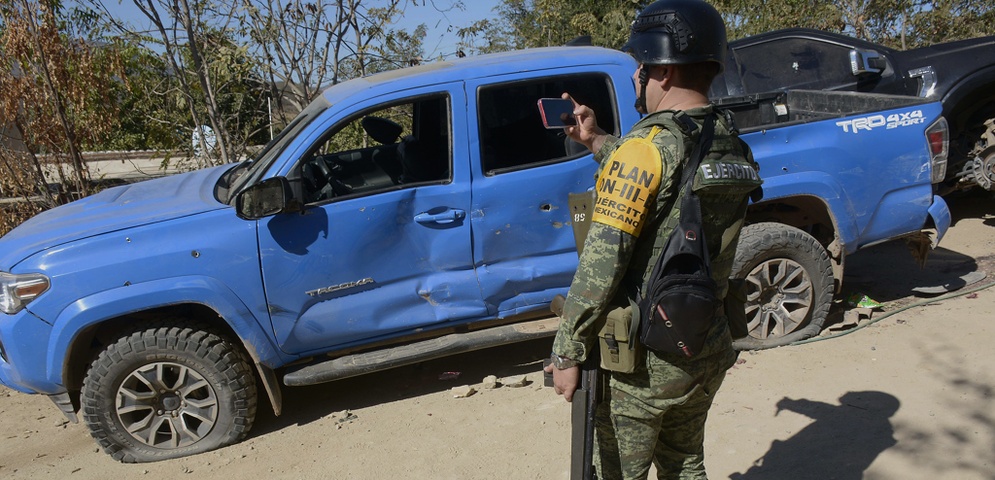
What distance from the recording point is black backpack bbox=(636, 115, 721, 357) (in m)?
2.11

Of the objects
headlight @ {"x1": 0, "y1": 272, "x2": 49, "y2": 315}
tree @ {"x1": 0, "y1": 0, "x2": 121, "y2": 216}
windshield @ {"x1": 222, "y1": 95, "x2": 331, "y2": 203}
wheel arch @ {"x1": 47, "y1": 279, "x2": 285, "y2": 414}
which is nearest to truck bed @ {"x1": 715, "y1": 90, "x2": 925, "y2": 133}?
windshield @ {"x1": 222, "y1": 95, "x2": 331, "y2": 203}

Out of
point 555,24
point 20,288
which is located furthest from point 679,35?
point 555,24

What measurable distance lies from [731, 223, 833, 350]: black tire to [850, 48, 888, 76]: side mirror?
2.77 meters

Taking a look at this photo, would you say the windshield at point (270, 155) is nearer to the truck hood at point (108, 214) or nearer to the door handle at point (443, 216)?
the truck hood at point (108, 214)

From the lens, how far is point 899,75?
7.00 metres

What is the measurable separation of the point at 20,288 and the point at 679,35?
3.44 meters

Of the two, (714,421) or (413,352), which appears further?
(413,352)

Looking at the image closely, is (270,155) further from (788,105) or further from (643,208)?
(788,105)

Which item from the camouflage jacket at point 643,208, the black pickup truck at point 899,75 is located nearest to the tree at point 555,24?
the black pickup truck at point 899,75

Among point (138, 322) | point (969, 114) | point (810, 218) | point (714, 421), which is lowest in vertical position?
point (714, 421)

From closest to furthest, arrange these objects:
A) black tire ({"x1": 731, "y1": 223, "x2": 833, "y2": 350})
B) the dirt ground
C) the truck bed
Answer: the dirt ground
black tire ({"x1": 731, "y1": 223, "x2": 833, "y2": 350})
the truck bed

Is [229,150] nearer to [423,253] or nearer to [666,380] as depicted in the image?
[423,253]

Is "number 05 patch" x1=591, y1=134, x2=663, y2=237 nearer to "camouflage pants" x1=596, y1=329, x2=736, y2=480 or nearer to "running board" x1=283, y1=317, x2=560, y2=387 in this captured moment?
"camouflage pants" x1=596, y1=329, x2=736, y2=480

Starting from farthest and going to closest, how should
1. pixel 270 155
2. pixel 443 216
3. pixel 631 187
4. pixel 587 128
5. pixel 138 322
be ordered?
pixel 270 155
pixel 443 216
pixel 138 322
pixel 587 128
pixel 631 187
